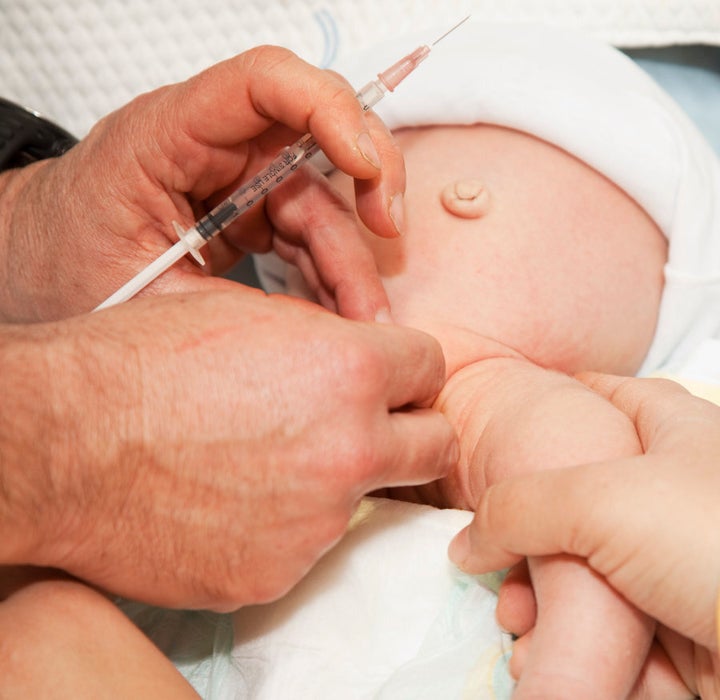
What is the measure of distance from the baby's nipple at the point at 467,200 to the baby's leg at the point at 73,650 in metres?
0.62

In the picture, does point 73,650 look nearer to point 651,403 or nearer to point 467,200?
point 651,403

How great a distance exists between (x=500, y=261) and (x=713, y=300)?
1.12ft

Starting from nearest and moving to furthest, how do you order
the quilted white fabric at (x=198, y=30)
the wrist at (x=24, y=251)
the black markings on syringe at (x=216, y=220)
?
the black markings on syringe at (x=216, y=220), the wrist at (x=24, y=251), the quilted white fabric at (x=198, y=30)

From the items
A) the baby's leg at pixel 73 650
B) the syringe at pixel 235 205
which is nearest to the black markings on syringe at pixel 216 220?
the syringe at pixel 235 205

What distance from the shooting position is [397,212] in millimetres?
941

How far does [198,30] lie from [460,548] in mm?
1009

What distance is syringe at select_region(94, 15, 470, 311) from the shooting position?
933mm

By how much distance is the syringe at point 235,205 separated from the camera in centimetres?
93

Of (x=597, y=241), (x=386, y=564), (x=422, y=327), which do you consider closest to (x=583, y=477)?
(x=386, y=564)

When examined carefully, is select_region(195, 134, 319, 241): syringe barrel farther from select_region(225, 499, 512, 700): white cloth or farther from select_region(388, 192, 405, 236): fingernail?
select_region(225, 499, 512, 700): white cloth

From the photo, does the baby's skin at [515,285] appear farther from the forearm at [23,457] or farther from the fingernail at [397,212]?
the forearm at [23,457]

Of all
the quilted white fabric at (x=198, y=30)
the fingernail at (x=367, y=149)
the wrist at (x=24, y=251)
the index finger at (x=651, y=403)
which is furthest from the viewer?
the quilted white fabric at (x=198, y=30)

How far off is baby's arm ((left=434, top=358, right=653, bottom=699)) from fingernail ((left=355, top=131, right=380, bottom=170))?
0.27m

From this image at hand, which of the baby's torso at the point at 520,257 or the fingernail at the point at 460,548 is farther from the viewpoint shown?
the baby's torso at the point at 520,257
